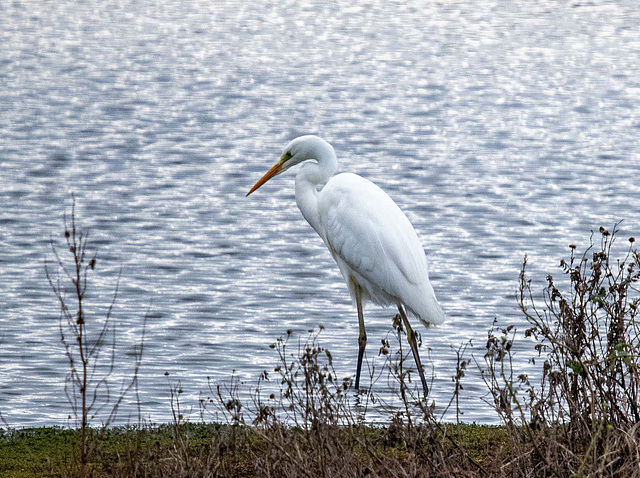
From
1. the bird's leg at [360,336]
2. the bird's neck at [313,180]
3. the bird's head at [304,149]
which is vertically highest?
the bird's head at [304,149]

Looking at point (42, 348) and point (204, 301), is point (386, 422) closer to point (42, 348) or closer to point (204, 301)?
point (42, 348)

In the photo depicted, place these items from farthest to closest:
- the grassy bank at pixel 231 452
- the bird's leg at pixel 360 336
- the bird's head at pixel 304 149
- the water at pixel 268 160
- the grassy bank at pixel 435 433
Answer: the water at pixel 268 160, the bird's head at pixel 304 149, the bird's leg at pixel 360 336, the grassy bank at pixel 231 452, the grassy bank at pixel 435 433

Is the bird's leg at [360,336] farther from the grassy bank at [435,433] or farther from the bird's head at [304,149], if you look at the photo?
the grassy bank at [435,433]

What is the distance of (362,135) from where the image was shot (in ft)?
48.8

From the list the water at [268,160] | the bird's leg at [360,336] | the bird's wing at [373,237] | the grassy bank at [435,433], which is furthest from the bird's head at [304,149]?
the grassy bank at [435,433]

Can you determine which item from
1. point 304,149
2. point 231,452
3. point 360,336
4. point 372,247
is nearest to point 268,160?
point 304,149

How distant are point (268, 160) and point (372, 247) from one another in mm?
6529

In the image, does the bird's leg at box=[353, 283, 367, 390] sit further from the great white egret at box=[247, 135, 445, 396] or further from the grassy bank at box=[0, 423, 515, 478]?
the grassy bank at box=[0, 423, 515, 478]

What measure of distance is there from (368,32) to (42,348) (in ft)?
55.2

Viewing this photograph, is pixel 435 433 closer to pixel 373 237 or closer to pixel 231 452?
pixel 231 452

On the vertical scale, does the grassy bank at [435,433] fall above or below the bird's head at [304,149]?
below

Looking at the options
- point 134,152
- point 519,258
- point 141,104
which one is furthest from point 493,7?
point 519,258

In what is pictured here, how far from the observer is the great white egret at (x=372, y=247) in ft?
22.2

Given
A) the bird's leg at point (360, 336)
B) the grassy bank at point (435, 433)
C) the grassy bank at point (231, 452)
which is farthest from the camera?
the bird's leg at point (360, 336)
